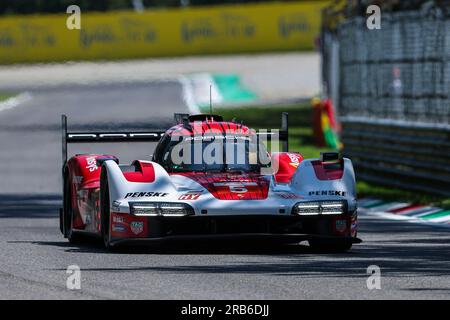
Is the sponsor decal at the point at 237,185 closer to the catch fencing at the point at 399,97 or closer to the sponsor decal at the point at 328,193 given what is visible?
the sponsor decal at the point at 328,193

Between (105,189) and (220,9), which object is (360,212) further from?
(220,9)

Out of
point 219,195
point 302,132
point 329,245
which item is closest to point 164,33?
point 302,132

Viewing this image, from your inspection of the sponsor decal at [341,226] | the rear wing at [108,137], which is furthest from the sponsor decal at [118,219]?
the rear wing at [108,137]

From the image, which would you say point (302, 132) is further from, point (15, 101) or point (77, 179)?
point (15, 101)

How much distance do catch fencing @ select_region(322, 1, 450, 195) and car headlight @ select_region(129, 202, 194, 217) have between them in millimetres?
7217

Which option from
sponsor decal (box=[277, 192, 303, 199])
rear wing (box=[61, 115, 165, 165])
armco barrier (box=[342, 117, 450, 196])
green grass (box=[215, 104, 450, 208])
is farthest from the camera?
green grass (box=[215, 104, 450, 208])

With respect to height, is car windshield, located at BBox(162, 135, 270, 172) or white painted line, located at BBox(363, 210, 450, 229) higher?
car windshield, located at BBox(162, 135, 270, 172)

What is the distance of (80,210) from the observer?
45.5 feet

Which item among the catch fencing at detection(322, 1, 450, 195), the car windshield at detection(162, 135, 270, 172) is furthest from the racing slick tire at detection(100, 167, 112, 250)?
the catch fencing at detection(322, 1, 450, 195)

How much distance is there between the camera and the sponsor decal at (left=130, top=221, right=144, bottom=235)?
40.7 ft

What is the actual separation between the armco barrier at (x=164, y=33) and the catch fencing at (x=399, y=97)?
4893 cm

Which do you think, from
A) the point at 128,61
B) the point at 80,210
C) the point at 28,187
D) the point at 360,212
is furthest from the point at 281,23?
the point at 80,210

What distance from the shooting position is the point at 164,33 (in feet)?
243

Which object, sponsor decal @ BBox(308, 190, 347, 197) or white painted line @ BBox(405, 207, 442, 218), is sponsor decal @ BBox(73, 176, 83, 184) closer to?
sponsor decal @ BBox(308, 190, 347, 197)
